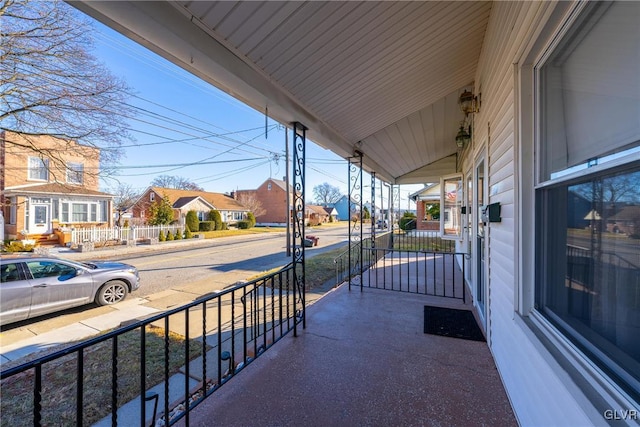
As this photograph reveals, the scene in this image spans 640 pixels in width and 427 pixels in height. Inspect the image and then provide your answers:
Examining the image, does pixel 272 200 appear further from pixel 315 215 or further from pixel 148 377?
pixel 148 377

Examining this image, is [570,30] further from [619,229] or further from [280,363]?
[280,363]

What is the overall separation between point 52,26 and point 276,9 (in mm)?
8411

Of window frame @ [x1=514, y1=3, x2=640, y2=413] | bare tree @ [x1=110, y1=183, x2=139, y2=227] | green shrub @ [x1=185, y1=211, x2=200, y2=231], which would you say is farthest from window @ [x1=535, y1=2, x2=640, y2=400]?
bare tree @ [x1=110, y1=183, x2=139, y2=227]

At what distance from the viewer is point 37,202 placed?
13.5 metres

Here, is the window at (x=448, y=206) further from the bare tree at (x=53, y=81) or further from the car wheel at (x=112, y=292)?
the bare tree at (x=53, y=81)

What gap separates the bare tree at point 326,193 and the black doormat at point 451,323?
148 ft

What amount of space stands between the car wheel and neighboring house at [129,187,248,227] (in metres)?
17.2

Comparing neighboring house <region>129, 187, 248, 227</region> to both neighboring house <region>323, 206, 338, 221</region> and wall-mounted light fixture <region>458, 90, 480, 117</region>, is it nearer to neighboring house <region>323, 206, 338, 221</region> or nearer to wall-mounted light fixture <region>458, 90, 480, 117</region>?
wall-mounted light fixture <region>458, 90, 480, 117</region>

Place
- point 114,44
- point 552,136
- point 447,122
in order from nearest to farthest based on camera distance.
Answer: point 552,136, point 447,122, point 114,44

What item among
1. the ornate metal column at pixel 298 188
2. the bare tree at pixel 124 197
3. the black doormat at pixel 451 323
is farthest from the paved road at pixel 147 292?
the bare tree at pixel 124 197

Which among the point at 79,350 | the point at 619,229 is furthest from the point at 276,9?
the point at 79,350

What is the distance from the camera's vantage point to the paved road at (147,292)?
3.79 m

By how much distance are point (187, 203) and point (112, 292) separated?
2107 cm

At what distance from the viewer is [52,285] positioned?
15.0ft
